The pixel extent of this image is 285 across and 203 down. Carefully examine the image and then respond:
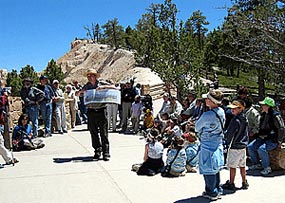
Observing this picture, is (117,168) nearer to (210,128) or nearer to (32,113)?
(210,128)

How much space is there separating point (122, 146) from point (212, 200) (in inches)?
174

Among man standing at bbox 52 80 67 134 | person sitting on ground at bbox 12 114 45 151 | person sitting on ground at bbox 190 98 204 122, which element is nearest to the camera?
person sitting on ground at bbox 12 114 45 151

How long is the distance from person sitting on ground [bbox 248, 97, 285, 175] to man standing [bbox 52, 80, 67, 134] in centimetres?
656

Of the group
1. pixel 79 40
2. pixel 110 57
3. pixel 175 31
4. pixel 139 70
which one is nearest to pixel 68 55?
pixel 79 40

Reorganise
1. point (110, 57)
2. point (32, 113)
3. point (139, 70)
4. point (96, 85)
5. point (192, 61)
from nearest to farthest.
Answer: point (96, 85) < point (32, 113) < point (192, 61) < point (139, 70) < point (110, 57)

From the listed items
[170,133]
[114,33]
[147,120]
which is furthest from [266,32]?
[114,33]

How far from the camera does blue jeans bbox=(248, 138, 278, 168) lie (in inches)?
236

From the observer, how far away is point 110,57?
61.2m

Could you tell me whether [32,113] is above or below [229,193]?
above

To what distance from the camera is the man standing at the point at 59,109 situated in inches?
434

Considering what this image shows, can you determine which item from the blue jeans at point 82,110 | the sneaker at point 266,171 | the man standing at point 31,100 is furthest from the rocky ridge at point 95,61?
the sneaker at point 266,171

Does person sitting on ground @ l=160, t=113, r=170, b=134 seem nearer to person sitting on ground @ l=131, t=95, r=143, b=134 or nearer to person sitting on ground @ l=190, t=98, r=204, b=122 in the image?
person sitting on ground @ l=190, t=98, r=204, b=122

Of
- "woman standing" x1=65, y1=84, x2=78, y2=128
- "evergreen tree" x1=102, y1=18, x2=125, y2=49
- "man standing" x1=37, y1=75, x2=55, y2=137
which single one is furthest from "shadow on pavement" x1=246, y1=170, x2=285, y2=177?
"evergreen tree" x1=102, y1=18, x2=125, y2=49

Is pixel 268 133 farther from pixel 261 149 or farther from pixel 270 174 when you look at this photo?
pixel 270 174
